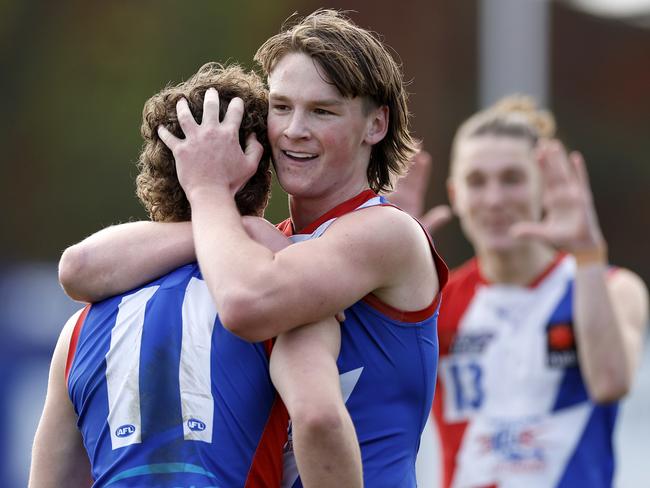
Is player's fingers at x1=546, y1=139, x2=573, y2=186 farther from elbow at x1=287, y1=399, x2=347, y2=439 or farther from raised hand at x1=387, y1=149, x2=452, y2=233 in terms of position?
elbow at x1=287, y1=399, x2=347, y2=439

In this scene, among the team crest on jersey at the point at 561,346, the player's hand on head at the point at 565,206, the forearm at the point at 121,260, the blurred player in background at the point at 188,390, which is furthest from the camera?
the team crest on jersey at the point at 561,346

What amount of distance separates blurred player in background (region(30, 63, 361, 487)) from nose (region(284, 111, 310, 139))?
25 cm

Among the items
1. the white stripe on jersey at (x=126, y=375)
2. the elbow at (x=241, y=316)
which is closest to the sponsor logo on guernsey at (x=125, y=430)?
the white stripe on jersey at (x=126, y=375)

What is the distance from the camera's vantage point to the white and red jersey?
5.55 m

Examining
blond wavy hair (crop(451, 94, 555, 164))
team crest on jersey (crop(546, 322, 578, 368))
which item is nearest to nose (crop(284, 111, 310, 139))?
team crest on jersey (crop(546, 322, 578, 368))

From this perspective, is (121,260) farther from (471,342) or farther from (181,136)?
(471,342)

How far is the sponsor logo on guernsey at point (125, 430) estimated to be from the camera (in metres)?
3.05

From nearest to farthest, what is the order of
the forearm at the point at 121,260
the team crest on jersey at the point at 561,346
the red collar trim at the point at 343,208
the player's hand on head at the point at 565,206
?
the forearm at the point at 121,260, the red collar trim at the point at 343,208, the player's hand on head at the point at 565,206, the team crest on jersey at the point at 561,346

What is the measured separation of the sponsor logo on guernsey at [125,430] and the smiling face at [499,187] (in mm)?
3237

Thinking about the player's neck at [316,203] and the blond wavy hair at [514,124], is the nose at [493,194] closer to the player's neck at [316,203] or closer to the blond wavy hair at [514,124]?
the blond wavy hair at [514,124]

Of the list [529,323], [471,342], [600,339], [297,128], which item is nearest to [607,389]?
[600,339]

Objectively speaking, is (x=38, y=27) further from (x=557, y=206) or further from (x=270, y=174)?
(x=270, y=174)

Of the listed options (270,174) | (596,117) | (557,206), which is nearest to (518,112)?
(557,206)

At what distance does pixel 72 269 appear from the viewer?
3158mm
